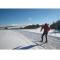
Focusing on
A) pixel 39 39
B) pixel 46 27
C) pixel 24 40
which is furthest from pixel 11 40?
pixel 46 27

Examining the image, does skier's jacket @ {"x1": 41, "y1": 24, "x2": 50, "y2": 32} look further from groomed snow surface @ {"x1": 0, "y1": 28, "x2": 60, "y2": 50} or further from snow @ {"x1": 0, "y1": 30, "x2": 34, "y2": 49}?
snow @ {"x1": 0, "y1": 30, "x2": 34, "y2": 49}

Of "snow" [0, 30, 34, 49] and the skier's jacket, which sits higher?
the skier's jacket

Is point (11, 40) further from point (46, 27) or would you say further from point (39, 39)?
point (46, 27)

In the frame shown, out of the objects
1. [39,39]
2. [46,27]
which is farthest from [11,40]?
[46,27]

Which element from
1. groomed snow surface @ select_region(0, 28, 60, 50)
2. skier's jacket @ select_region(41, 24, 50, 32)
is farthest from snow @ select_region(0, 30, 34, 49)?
skier's jacket @ select_region(41, 24, 50, 32)

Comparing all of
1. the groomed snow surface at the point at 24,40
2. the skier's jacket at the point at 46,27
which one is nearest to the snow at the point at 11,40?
the groomed snow surface at the point at 24,40

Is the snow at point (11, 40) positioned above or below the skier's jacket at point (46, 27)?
below

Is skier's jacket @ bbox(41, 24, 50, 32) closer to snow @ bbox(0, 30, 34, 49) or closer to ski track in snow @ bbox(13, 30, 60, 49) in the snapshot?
ski track in snow @ bbox(13, 30, 60, 49)

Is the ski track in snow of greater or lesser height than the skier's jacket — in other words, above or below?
below

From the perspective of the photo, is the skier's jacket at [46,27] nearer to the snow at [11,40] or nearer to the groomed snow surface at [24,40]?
the groomed snow surface at [24,40]

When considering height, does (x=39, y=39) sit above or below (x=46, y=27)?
below
